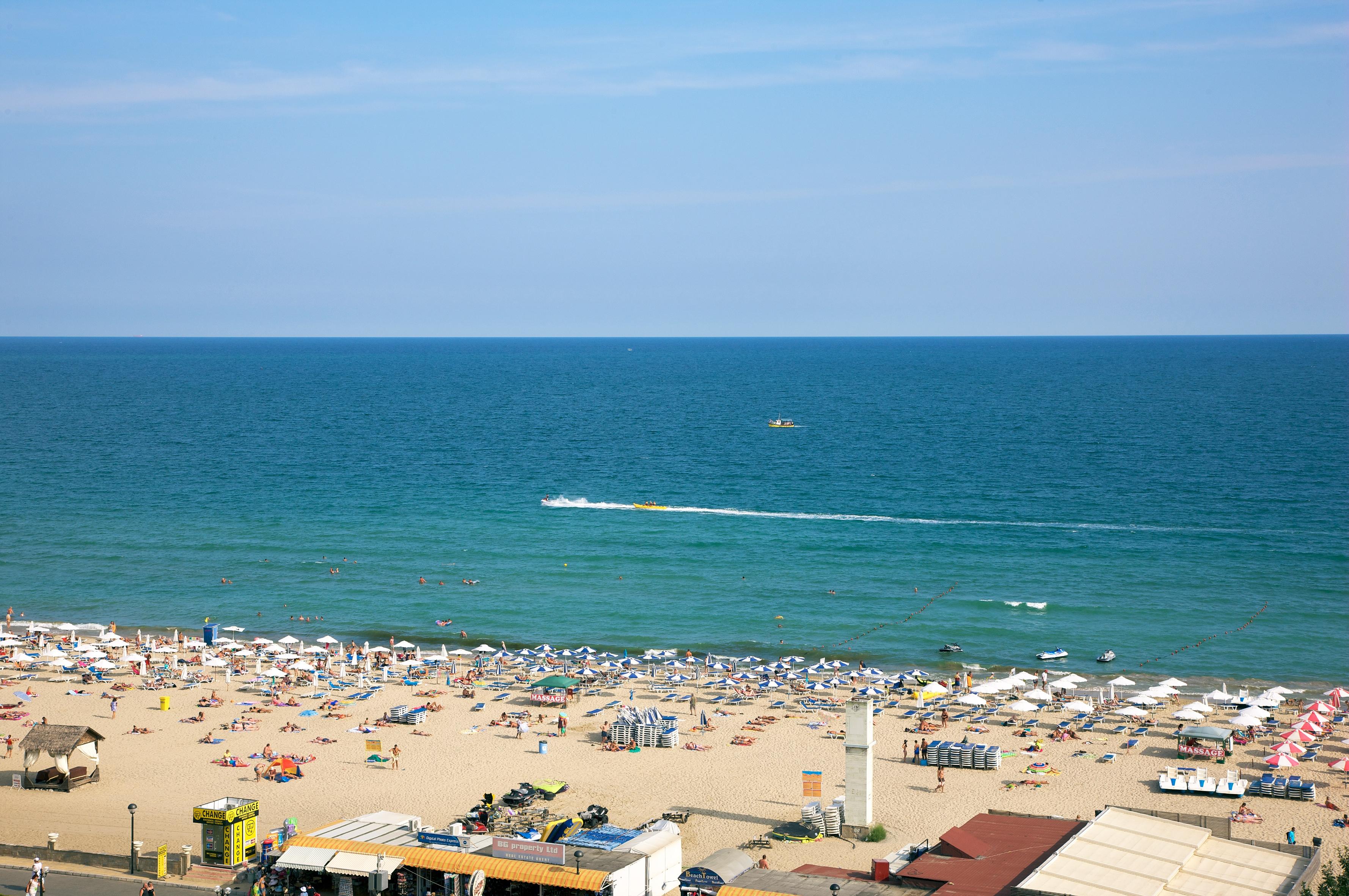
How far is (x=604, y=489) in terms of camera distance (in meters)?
95.9

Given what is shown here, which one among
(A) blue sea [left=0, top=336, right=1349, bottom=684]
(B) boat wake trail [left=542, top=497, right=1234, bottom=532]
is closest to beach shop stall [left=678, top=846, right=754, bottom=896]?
(A) blue sea [left=0, top=336, right=1349, bottom=684]

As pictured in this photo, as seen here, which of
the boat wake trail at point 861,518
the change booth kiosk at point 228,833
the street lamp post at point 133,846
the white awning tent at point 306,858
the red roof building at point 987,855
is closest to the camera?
the red roof building at point 987,855

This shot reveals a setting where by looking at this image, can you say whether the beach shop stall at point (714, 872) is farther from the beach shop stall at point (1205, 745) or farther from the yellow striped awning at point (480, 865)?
the beach shop stall at point (1205, 745)

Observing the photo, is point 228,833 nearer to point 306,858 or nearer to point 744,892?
point 306,858

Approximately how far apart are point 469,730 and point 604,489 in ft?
183

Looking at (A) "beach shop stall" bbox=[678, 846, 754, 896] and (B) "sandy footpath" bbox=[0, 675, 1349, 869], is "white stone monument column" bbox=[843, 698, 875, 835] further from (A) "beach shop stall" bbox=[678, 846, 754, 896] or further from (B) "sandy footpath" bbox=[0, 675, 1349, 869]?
(A) "beach shop stall" bbox=[678, 846, 754, 896]

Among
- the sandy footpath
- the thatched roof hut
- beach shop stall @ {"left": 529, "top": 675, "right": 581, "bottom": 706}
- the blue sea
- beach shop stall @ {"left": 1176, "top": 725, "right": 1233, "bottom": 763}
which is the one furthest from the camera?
the blue sea

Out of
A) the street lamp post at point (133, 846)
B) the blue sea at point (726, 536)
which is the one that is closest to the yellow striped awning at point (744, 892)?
the street lamp post at point (133, 846)

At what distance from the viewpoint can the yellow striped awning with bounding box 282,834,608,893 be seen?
23.0 m

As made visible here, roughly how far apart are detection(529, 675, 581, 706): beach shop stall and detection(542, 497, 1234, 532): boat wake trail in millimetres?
40534

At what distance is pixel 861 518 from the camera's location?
83750 millimetres

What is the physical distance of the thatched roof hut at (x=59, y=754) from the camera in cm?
3334

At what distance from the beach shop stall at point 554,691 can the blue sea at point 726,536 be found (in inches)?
377

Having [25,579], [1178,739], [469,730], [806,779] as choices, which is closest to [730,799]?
[806,779]
